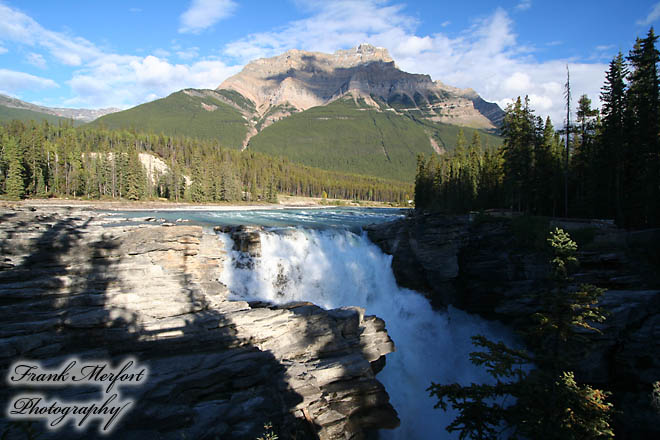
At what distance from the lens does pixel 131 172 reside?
233ft

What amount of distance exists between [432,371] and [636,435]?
886 centimetres

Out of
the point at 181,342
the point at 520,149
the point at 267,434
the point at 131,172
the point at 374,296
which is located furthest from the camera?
the point at 131,172

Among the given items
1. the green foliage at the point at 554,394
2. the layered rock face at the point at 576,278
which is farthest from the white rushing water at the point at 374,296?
the green foliage at the point at 554,394

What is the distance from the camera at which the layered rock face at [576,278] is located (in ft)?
44.4

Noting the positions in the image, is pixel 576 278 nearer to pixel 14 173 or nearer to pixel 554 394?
pixel 554 394

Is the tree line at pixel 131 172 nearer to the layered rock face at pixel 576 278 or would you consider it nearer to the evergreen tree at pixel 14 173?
the evergreen tree at pixel 14 173

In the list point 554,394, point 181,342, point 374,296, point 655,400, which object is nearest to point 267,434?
point 181,342

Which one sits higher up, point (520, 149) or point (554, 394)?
point (520, 149)

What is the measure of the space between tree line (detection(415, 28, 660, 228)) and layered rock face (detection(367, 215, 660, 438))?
228 inches

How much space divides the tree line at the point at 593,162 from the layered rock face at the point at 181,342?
23.4 m

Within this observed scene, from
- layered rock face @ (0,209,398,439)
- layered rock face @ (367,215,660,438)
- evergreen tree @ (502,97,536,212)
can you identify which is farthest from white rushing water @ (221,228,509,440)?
evergreen tree @ (502,97,536,212)

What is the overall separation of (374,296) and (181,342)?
15846 mm

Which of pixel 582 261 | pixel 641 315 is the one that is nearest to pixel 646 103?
pixel 582 261

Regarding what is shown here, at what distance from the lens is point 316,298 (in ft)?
76.8
